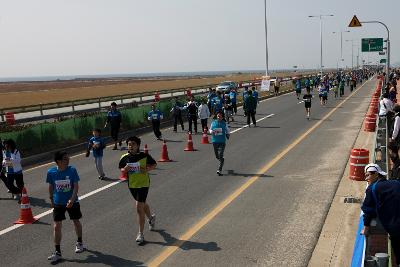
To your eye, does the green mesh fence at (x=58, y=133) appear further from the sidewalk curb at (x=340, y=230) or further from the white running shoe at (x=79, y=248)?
the sidewalk curb at (x=340, y=230)

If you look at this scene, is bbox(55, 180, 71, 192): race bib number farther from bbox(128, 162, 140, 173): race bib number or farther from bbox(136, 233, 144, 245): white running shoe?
bbox(136, 233, 144, 245): white running shoe

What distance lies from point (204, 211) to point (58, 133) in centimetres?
1164

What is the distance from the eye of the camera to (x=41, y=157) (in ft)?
57.6

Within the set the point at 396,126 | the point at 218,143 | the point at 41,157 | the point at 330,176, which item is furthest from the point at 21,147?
the point at 396,126

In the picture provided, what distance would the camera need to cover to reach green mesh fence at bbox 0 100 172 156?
1770cm

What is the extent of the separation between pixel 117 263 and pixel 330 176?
690 centimetres

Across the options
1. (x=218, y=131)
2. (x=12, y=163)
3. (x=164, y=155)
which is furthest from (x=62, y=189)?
(x=164, y=155)

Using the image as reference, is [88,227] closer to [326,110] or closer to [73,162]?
[73,162]

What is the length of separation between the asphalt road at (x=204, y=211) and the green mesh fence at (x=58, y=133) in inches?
90.6

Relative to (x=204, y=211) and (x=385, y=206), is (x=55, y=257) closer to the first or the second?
(x=204, y=211)

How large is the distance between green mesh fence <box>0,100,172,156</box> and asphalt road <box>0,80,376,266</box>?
2.30 meters

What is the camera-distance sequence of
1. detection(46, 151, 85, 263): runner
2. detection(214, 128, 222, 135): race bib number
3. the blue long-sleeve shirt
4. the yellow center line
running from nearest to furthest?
the blue long-sleeve shirt
the yellow center line
detection(46, 151, 85, 263): runner
detection(214, 128, 222, 135): race bib number

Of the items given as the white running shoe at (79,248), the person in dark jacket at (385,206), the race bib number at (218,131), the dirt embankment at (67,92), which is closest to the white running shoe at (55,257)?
the white running shoe at (79,248)

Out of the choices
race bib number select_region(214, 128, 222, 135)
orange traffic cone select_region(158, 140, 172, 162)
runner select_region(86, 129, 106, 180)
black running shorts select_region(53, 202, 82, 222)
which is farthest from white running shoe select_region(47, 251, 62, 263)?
orange traffic cone select_region(158, 140, 172, 162)
